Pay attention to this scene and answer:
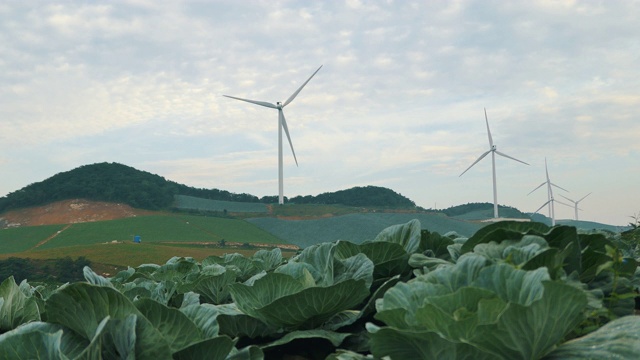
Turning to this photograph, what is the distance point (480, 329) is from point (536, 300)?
0.18 meters

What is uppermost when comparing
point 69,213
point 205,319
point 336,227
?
point 69,213

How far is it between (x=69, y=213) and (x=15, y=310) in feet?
446

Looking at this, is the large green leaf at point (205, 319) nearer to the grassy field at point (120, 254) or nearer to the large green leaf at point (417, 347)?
the large green leaf at point (417, 347)

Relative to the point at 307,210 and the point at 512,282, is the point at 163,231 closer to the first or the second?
the point at 307,210

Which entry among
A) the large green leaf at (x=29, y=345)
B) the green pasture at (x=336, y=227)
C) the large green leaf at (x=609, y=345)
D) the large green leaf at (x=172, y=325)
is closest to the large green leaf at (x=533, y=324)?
the large green leaf at (x=609, y=345)

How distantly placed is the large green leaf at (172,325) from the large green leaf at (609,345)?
1249 millimetres

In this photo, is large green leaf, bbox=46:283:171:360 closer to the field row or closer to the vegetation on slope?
the field row

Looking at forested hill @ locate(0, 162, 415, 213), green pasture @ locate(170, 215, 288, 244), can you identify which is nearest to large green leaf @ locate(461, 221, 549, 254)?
green pasture @ locate(170, 215, 288, 244)

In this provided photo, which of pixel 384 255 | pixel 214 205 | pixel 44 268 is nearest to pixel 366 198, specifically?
pixel 214 205

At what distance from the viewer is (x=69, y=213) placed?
128000 millimetres

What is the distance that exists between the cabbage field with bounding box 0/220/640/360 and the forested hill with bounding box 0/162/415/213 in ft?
453

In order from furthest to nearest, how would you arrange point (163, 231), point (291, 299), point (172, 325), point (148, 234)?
point (163, 231), point (148, 234), point (291, 299), point (172, 325)

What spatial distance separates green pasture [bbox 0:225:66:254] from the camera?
9744 cm

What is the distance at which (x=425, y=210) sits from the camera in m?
153
